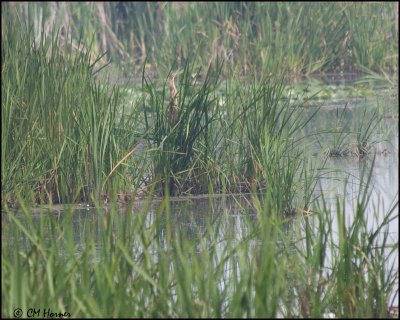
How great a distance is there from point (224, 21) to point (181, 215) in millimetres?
7664

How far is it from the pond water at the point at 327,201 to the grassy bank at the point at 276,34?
2.85 m

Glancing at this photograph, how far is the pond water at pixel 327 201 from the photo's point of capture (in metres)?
5.64

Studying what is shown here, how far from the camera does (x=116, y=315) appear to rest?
3668 mm

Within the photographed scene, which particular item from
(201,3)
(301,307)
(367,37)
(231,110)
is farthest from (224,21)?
(301,307)

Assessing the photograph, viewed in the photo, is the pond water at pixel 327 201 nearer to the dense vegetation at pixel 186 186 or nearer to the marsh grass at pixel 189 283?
the dense vegetation at pixel 186 186

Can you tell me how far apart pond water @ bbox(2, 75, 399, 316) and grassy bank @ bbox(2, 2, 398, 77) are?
112 inches

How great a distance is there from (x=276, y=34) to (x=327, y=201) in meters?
6.48

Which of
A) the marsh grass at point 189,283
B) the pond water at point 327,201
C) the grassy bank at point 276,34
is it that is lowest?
the pond water at point 327,201

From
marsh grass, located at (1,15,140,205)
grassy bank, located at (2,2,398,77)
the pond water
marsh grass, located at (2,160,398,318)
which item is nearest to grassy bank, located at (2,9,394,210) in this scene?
marsh grass, located at (1,15,140,205)

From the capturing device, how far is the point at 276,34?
12734 mm

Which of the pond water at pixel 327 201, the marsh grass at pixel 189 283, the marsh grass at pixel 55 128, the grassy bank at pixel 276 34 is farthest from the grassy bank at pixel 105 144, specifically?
the grassy bank at pixel 276 34

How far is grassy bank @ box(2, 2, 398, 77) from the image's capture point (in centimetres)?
1275

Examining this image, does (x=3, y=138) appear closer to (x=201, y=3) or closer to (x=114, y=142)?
(x=114, y=142)

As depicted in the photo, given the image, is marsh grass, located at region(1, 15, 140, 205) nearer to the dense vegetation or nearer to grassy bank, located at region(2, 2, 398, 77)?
the dense vegetation
